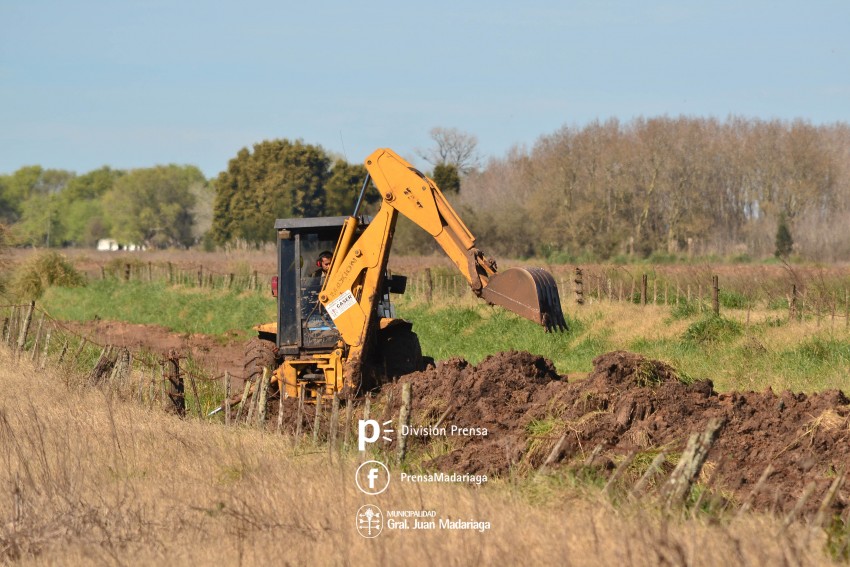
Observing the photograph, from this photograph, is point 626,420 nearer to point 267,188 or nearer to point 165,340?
point 165,340

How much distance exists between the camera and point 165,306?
115ft

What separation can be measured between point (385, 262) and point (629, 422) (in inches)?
A: 168

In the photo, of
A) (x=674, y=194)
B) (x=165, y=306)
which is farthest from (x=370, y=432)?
(x=674, y=194)

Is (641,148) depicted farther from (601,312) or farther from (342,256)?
(342,256)

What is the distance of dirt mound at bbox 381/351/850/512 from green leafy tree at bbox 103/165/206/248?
10131 centimetres

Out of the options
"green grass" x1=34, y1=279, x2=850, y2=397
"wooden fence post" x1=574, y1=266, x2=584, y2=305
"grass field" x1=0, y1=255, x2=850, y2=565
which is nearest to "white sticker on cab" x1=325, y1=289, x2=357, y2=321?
"grass field" x1=0, y1=255, x2=850, y2=565

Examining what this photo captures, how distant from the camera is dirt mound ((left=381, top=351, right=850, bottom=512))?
9367 mm

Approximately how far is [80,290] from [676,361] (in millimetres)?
26340

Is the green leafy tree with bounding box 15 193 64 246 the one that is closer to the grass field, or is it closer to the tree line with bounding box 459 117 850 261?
the tree line with bounding box 459 117 850 261

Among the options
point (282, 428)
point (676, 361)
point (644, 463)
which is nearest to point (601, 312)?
point (676, 361)

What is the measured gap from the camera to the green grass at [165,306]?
30.9 meters

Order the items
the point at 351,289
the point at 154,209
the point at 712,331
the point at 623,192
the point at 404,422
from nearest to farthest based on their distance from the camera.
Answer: the point at 404,422
the point at 351,289
the point at 712,331
the point at 623,192
the point at 154,209

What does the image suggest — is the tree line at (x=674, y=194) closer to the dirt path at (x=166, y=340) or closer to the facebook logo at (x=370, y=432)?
the dirt path at (x=166, y=340)

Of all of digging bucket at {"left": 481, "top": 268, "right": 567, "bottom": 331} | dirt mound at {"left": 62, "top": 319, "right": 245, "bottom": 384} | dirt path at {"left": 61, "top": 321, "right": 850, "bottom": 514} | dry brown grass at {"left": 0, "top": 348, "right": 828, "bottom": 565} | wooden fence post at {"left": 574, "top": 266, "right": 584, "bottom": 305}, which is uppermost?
digging bucket at {"left": 481, "top": 268, "right": 567, "bottom": 331}
